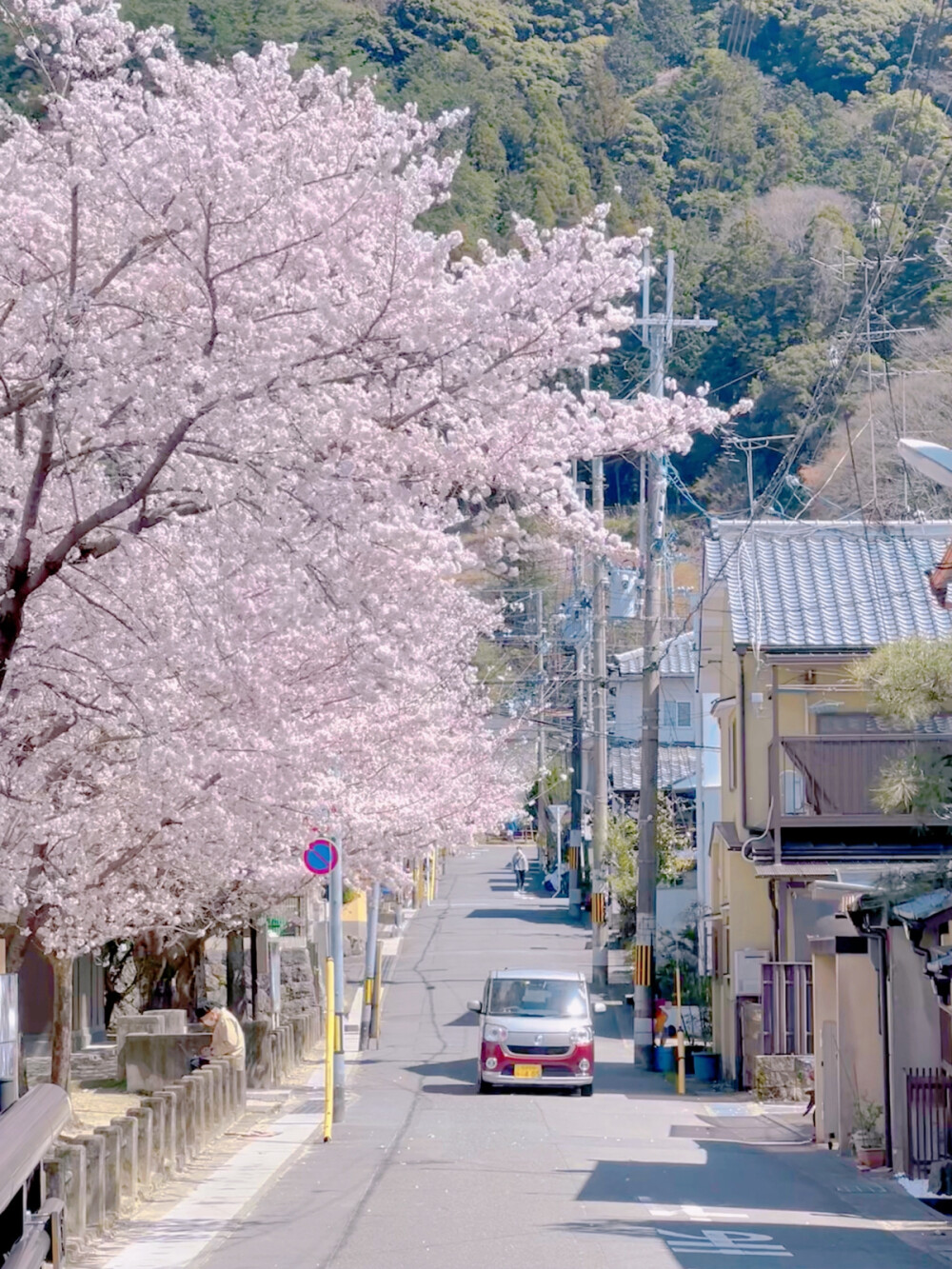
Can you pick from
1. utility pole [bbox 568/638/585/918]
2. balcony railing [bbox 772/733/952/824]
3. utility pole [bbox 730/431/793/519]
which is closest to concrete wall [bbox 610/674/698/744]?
utility pole [bbox 568/638/585/918]

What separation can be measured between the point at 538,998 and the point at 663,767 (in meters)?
24.7

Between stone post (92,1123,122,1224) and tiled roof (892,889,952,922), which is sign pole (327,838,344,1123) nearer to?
stone post (92,1123,122,1224)

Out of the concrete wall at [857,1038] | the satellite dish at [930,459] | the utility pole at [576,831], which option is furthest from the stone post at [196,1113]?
the utility pole at [576,831]

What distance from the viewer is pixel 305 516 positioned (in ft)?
29.9

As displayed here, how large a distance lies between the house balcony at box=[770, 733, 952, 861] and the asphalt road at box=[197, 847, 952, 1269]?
3789 mm

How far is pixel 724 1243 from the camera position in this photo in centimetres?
1010

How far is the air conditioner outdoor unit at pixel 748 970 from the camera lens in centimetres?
2423

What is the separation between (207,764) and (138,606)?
1.55 m

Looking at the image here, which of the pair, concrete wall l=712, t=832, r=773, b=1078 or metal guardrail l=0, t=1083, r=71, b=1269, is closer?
metal guardrail l=0, t=1083, r=71, b=1269

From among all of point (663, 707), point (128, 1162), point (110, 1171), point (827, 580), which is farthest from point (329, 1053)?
point (663, 707)

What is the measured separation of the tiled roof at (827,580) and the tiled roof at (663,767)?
14553 mm

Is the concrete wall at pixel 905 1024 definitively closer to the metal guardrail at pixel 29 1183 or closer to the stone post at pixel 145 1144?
the stone post at pixel 145 1144

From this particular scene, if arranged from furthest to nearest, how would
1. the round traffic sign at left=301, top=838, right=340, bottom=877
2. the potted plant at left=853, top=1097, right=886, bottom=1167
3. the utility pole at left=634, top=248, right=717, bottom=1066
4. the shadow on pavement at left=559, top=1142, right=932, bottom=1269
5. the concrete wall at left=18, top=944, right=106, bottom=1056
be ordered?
1. the utility pole at left=634, top=248, right=717, bottom=1066
2. the concrete wall at left=18, top=944, right=106, bottom=1056
3. the round traffic sign at left=301, top=838, right=340, bottom=877
4. the potted plant at left=853, top=1097, right=886, bottom=1167
5. the shadow on pavement at left=559, top=1142, right=932, bottom=1269

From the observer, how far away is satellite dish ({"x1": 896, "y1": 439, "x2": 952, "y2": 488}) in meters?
12.7
